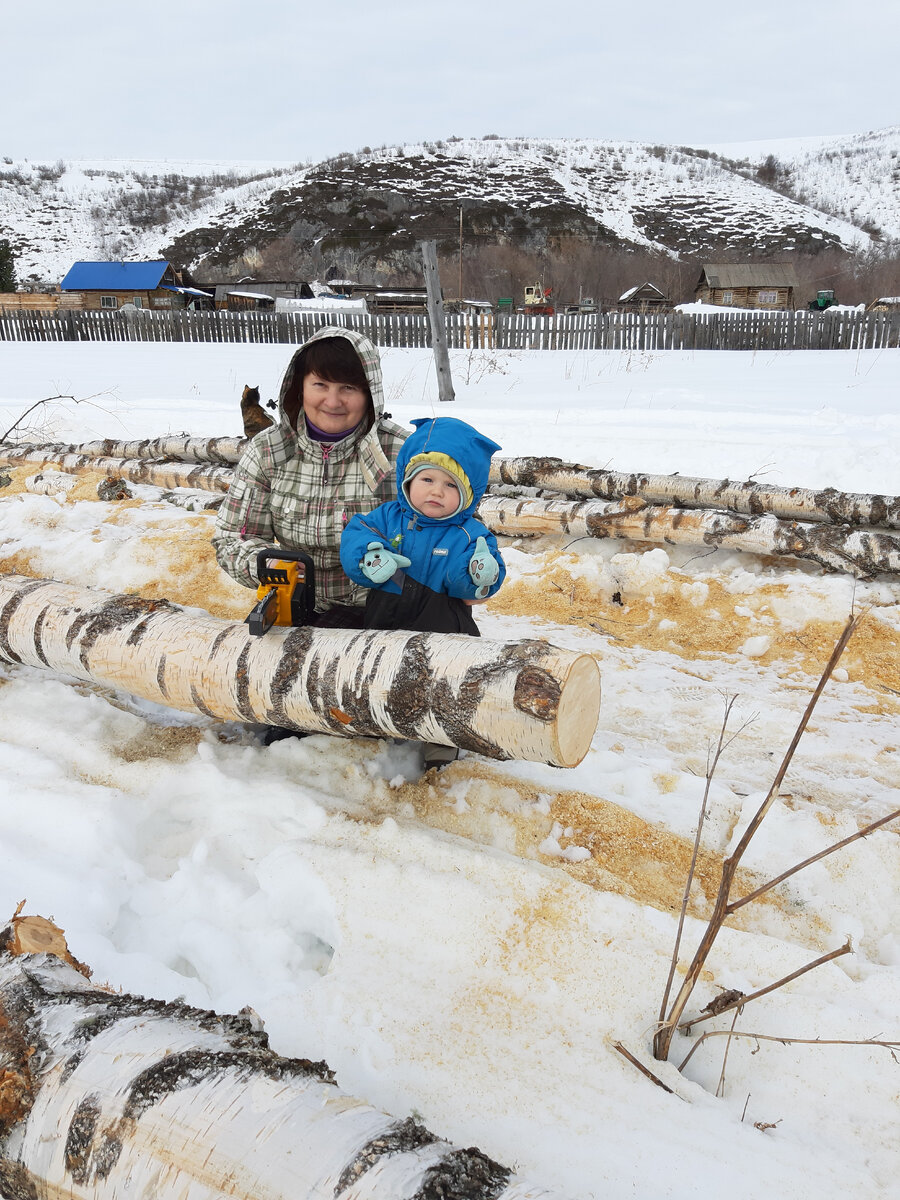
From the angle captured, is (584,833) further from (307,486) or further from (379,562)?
(307,486)

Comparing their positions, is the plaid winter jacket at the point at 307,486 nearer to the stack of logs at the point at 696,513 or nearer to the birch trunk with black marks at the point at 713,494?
the stack of logs at the point at 696,513

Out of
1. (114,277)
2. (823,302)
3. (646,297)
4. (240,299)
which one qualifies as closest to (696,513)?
(823,302)

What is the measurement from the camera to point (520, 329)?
16.1 meters

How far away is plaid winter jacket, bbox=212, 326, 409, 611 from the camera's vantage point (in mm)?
2623

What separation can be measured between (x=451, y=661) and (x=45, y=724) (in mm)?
1524

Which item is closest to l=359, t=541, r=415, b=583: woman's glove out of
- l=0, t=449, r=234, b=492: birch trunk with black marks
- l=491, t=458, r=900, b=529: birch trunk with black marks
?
l=491, t=458, r=900, b=529: birch trunk with black marks

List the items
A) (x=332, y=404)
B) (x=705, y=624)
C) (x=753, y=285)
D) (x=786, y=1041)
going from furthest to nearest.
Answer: (x=753, y=285) → (x=705, y=624) → (x=332, y=404) → (x=786, y=1041)

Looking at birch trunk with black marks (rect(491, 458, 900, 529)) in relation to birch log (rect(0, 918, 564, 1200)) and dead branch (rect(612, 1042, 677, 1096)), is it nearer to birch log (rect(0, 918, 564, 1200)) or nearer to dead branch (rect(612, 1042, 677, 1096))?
dead branch (rect(612, 1042, 677, 1096))

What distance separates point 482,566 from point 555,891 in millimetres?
965

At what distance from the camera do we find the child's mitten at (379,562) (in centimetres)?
218

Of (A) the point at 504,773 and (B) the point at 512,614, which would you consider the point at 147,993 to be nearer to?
(A) the point at 504,773

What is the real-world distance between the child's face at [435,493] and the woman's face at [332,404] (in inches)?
19.4

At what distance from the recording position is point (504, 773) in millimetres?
2230

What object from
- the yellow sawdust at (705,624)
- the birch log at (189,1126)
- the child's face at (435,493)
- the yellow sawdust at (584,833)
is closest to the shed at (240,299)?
the yellow sawdust at (705,624)
